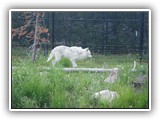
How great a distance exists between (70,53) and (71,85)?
27 centimetres

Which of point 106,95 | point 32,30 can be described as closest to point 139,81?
point 106,95

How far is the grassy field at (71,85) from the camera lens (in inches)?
Result: 302

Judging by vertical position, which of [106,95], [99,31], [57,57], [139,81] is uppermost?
[99,31]

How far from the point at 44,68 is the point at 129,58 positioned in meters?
0.72

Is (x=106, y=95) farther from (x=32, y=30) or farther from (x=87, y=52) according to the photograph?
(x=32, y=30)

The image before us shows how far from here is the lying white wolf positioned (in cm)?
771

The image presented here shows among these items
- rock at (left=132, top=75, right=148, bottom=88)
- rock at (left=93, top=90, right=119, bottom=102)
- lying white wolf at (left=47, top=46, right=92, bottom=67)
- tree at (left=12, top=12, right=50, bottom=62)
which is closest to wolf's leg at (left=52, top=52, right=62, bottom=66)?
lying white wolf at (left=47, top=46, right=92, bottom=67)

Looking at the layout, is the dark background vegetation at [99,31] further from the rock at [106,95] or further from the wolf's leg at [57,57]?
the rock at [106,95]

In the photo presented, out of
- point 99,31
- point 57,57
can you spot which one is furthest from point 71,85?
point 99,31

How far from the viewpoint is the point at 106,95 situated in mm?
7695

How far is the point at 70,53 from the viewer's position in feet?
25.4

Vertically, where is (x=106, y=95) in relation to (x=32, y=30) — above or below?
below

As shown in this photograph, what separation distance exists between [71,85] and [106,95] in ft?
1.01
